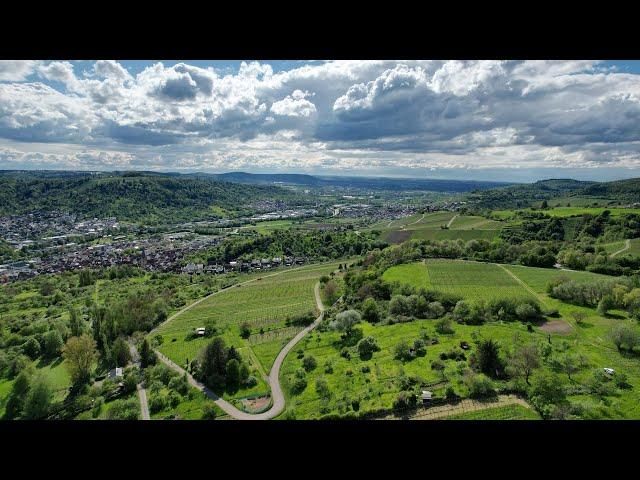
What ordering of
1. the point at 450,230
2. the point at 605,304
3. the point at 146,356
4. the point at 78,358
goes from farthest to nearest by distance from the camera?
the point at 450,230 < the point at 605,304 < the point at 146,356 < the point at 78,358

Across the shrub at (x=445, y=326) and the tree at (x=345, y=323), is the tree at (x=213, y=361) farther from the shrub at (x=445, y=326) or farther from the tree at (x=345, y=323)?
the shrub at (x=445, y=326)

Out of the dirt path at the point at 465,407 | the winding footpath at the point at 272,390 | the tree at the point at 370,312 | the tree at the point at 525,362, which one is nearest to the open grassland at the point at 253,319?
the winding footpath at the point at 272,390

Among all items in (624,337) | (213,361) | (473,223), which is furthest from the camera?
(473,223)

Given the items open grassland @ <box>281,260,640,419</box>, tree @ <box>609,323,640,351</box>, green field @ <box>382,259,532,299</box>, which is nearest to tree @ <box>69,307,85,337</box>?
open grassland @ <box>281,260,640,419</box>

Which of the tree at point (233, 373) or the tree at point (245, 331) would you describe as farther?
the tree at point (245, 331)

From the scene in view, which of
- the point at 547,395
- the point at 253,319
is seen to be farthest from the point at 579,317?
the point at 253,319

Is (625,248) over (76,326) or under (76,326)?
over

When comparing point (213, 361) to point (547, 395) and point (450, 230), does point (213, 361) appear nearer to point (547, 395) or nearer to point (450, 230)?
point (547, 395)

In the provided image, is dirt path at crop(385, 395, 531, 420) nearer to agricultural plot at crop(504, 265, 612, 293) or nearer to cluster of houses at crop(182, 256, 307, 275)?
agricultural plot at crop(504, 265, 612, 293)
